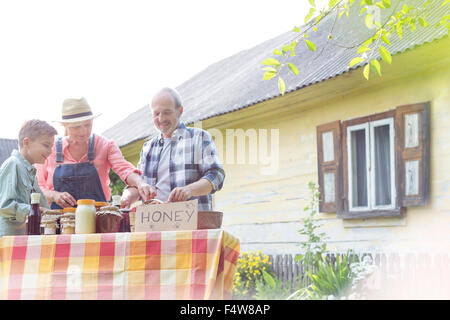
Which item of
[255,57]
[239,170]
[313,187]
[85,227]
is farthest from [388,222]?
[255,57]

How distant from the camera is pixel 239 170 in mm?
9883

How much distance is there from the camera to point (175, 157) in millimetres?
3398

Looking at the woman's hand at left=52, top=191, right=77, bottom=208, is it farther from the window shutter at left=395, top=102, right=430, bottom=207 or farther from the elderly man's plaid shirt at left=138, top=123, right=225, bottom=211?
the window shutter at left=395, top=102, right=430, bottom=207

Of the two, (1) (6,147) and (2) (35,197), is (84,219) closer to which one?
(2) (35,197)

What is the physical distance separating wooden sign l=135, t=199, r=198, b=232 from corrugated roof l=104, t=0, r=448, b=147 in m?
1.97

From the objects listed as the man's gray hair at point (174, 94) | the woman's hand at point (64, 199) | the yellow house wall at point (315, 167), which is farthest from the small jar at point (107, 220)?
the yellow house wall at point (315, 167)

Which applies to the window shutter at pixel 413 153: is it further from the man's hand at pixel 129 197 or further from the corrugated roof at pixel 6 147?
the corrugated roof at pixel 6 147

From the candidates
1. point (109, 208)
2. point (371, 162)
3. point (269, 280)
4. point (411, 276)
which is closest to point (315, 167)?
point (371, 162)

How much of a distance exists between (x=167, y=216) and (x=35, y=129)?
100 cm

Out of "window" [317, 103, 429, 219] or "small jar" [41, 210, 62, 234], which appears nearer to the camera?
"small jar" [41, 210, 62, 234]

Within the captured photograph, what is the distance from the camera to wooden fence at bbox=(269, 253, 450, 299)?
20.0 ft

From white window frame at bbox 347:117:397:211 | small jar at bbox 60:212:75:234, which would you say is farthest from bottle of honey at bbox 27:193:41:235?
white window frame at bbox 347:117:397:211

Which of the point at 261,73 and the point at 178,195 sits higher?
the point at 261,73
